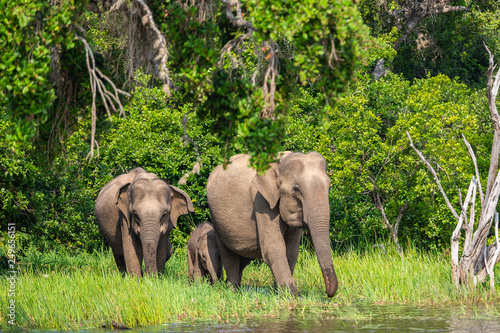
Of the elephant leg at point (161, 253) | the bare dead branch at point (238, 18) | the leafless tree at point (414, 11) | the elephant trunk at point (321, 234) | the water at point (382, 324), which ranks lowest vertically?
the water at point (382, 324)

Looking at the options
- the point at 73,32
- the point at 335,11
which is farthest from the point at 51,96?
the point at 335,11

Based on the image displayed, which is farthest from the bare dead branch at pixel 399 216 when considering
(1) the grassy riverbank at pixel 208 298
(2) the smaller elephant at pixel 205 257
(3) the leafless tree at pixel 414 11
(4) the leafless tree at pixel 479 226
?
(3) the leafless tree at pixel 414 11

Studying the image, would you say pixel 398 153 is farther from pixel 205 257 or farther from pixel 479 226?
pixel 205 257

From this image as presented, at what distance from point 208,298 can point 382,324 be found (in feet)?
7.90

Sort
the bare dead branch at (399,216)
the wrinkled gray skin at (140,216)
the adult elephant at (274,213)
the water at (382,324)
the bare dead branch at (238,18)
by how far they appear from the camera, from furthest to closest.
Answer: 1. the bare dead branch at (399,216)
2. the wrinkled gray skin at (140,216)
3. the adult elephant at (274,213)
4. the water at (382,324)
5. the bare dead branch at (238,18)

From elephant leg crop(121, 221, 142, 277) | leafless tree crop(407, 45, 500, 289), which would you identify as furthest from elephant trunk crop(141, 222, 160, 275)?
A: leafless tree crop(407, 45, 500, 289)

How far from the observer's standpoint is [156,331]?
26.2 ft

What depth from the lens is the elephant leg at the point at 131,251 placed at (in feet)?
37.6

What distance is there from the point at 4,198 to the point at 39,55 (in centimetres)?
619

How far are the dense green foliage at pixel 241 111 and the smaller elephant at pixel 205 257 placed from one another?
4.93 feet

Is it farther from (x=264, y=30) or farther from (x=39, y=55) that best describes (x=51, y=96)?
(x=264, y=30)

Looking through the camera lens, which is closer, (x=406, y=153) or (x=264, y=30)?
(x=264, y=30)

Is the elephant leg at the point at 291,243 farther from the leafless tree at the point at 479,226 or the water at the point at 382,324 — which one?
the leafless tree at the point at 479,226

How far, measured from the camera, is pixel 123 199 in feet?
38.7
